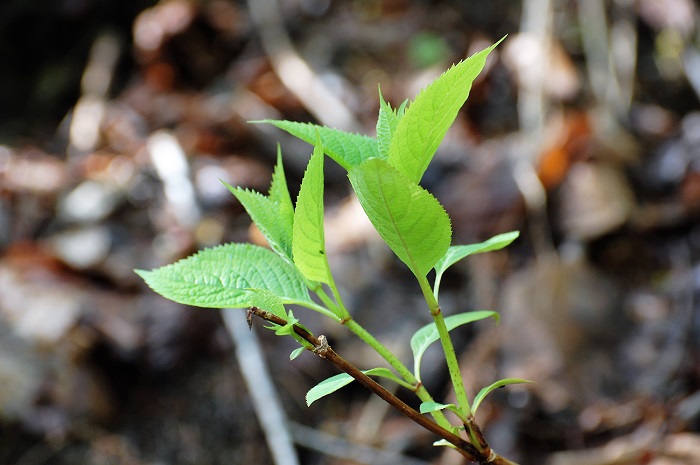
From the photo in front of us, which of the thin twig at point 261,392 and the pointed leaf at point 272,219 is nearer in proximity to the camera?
the pointed leaf at point 272,219

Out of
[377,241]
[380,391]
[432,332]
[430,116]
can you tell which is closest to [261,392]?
[377,241]

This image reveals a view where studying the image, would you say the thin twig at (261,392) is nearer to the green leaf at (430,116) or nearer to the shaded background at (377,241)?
the shaded background at (377,241)

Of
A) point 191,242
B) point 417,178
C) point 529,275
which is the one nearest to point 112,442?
point 191,242

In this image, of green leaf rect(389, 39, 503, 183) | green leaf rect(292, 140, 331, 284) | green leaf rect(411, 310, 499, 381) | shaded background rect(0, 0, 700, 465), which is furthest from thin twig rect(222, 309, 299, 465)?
green leaf rect(389, 39, 503, 183)

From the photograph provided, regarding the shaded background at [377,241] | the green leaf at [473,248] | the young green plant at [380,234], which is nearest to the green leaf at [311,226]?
the young green plant at [380,234]

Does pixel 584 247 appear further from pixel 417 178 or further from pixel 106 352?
pixel 417 178

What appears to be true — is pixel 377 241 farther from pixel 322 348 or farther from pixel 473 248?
pixel 322 348
